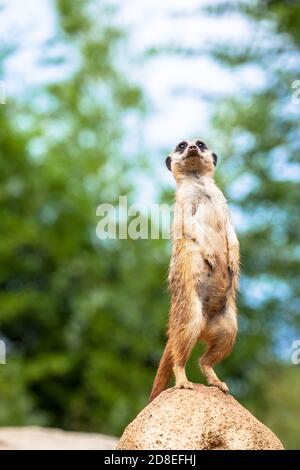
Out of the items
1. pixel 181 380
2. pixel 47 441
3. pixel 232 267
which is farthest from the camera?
pixel 47 441

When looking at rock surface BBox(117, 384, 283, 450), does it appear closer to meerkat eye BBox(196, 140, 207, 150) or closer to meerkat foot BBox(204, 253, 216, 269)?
meerkat foot BBox(204, 253, 216, 269)

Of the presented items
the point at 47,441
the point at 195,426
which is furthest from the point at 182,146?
the point at 47,441

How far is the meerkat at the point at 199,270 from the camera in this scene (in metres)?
4.73

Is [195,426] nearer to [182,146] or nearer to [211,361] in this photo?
[211,361]

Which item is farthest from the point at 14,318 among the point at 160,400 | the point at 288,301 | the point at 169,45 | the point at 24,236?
the point at 160,400

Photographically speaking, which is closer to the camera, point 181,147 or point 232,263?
point 232,263

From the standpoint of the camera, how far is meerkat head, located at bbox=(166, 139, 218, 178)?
4.98 m

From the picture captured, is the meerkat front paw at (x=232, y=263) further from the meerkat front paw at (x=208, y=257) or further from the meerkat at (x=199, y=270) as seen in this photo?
the meerkat front paw at (x=208, y=257)

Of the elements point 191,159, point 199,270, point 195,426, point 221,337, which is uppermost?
point 191,159

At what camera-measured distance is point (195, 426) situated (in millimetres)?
4648

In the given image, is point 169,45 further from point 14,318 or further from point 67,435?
point 14,318

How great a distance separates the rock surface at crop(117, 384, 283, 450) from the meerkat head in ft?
3.90

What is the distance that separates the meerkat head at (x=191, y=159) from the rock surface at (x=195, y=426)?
1.19 metres

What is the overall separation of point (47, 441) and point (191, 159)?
3.41m
